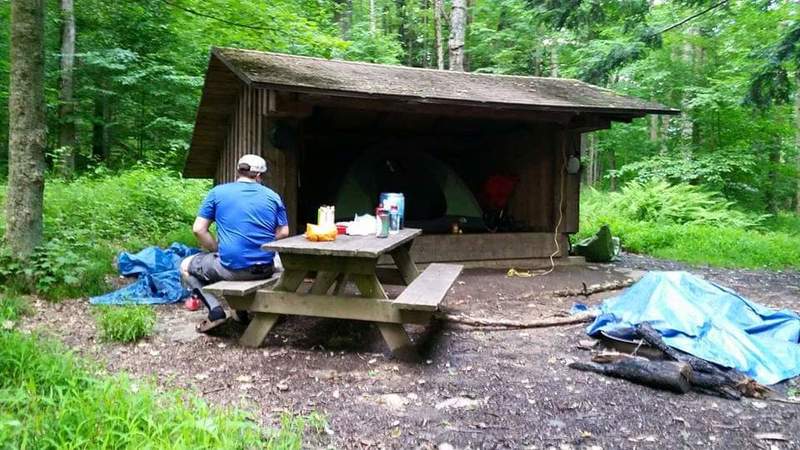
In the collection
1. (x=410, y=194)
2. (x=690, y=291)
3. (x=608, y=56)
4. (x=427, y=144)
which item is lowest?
(x=690, y=291)

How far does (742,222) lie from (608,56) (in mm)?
5718

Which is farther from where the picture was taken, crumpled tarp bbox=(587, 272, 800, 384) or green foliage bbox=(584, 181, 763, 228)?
green foliage bbox=(584, 181, 763, 228)

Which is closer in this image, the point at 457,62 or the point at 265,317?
the point at 265,317

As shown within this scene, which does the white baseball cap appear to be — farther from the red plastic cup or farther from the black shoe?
the red plastic cup

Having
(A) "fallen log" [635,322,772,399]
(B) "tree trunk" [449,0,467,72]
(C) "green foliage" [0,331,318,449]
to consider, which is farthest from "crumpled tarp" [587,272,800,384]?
(B) "tree trunk" [449,0,467,72]

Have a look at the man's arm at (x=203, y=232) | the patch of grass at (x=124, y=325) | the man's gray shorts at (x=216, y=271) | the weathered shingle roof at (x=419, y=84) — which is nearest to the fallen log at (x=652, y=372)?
the man's gray shorts at (x=216, y=271)

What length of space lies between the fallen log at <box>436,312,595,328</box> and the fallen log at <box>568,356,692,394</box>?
1.05 metres

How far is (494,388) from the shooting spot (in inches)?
127

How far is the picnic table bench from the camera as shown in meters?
3.60

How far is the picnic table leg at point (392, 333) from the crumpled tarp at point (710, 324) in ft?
4.64

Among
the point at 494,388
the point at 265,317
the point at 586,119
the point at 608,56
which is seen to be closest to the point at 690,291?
the point at 494,388

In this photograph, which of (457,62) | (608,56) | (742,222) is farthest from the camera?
(742,222)

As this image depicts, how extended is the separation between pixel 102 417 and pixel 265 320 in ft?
5.34

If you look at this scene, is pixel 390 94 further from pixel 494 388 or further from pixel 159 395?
pixel 159 395
